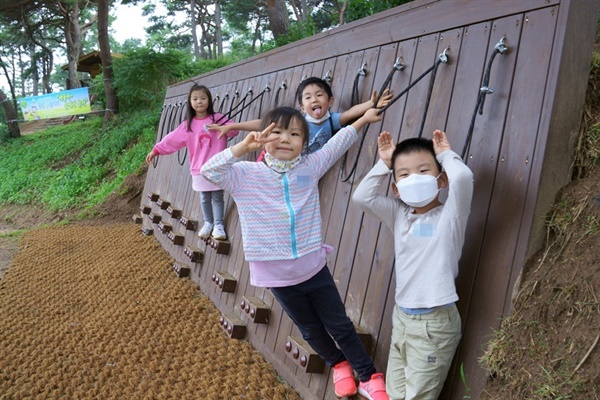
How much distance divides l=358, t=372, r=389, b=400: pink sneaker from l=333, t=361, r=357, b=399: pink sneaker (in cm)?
7

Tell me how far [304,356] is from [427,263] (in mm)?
1085

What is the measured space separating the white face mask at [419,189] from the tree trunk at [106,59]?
46.6 feet

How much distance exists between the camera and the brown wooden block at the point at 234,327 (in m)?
3.68

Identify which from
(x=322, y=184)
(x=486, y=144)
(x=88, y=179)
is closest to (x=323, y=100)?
(x=322, y=184)

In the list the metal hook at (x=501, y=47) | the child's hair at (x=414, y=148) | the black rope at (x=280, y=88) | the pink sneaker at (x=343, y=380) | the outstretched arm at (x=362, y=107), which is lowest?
the pink sneaker at (x=343, y=380)

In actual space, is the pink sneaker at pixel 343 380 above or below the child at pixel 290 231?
below

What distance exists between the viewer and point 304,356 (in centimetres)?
278

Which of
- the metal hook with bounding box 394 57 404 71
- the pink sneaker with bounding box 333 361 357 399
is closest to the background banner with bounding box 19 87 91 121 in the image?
the metal hook with bounding box 394 57 404 71

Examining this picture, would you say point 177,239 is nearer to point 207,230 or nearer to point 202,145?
point 207,230

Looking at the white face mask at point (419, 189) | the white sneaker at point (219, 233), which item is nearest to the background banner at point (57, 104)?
the white sneaker at point (219, 233)

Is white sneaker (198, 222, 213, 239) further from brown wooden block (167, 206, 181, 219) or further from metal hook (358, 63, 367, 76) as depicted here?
metal hook (358, 63, 367, 76)

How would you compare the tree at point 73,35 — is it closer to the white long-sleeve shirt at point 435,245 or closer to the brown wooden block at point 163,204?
the brown wooden block at point 163,204

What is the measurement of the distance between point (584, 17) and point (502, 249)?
87 cm

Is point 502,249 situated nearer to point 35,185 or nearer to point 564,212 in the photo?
point 564,212
